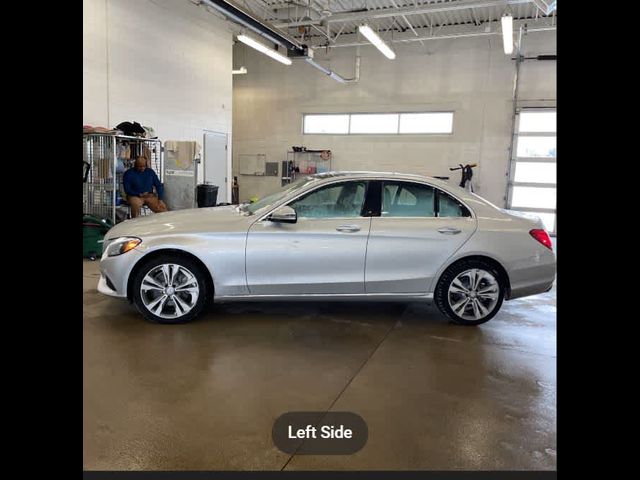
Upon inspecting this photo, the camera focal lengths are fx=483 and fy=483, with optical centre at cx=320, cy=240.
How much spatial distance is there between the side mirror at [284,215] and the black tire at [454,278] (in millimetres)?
1343

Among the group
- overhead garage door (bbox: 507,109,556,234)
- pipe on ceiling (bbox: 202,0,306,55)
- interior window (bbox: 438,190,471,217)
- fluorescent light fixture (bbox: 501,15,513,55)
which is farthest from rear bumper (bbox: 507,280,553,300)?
overhead garage door (bbox: 507,109,556,234)

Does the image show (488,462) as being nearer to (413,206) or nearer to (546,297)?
(413,206)

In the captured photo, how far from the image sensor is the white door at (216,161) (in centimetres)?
1194

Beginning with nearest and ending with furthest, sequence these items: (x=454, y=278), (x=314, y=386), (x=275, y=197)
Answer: (x=314, y=386) < (x=454, y=278) < (x=275, y=197)

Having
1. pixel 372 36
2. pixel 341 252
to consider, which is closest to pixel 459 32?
pixel 372 36

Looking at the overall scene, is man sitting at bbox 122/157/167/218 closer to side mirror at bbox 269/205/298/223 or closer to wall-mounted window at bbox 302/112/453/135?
side mirror at bbox 269/205/298/223

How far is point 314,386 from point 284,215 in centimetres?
143

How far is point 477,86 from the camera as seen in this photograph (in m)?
12.9

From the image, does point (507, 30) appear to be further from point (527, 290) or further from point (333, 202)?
point (333, 202)

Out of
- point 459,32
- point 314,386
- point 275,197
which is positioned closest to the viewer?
point 314,386

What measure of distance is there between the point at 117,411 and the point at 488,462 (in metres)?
1.84

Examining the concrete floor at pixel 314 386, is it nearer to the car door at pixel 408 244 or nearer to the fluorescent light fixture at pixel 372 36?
the car door at pixel 408 244

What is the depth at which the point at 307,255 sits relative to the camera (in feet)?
12.6

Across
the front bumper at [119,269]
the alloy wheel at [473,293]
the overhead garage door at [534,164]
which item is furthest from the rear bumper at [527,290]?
the overhead garage door at [534,164]
